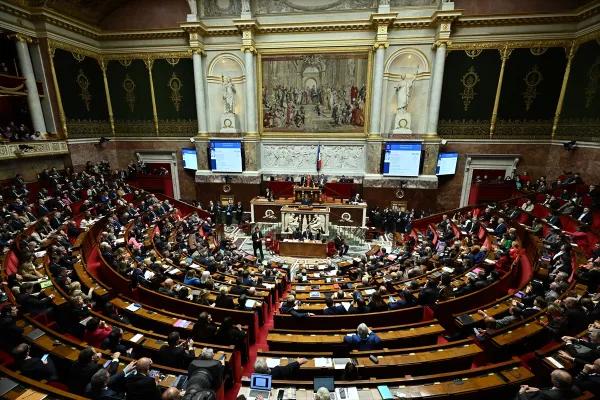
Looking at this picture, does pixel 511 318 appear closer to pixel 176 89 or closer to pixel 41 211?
pixel 41 211

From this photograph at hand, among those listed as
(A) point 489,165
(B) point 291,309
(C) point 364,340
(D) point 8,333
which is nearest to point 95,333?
(D) point 8,333

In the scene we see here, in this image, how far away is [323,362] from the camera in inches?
188

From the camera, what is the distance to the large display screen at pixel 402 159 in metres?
17.3

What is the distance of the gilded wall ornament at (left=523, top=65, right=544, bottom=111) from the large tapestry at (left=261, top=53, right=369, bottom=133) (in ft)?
28.9

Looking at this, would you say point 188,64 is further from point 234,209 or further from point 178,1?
point 234,209

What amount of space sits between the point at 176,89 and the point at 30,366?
18434mm

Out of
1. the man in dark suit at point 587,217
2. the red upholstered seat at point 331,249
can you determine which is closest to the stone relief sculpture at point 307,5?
the red upholstered seat at point 331,249

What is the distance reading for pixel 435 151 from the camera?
17.2 metres

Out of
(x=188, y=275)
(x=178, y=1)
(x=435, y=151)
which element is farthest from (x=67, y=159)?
(x=435, y=151)

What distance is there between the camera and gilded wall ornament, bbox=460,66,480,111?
16781 mm

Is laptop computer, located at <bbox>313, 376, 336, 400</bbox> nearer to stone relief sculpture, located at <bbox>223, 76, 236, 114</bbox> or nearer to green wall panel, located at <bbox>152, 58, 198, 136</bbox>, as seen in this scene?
stone relief sculpture, located at <bbox>223, 76, 236, 114</bbox>

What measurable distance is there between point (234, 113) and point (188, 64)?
4.31 metres

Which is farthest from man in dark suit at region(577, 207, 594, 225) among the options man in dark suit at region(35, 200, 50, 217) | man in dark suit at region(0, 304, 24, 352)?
man in dark suit at region(35, 200, 50, 217)

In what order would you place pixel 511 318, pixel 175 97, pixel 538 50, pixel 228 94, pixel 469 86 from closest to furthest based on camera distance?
pixel 511 318 < pixel 538 50 < pixel 469 86 < pixel 228 94 < pixel 175 97
